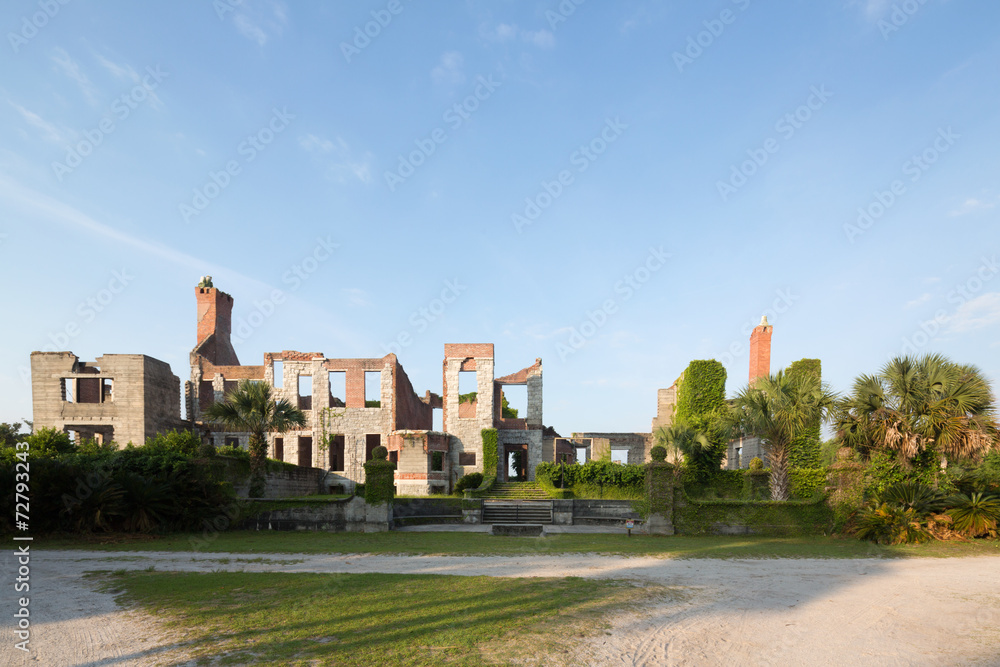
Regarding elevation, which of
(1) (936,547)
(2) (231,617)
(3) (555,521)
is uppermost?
(2) (231,617)

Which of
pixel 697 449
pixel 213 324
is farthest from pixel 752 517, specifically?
pixel 213 324

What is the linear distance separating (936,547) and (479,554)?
1088 centimetres

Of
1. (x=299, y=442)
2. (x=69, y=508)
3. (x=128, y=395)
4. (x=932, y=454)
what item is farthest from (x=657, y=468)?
(x=128, y=395)

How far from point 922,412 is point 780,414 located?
4.00 metres

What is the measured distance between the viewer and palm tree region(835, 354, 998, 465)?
14.0 m

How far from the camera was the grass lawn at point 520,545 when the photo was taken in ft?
40.1

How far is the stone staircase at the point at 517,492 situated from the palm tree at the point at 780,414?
993 centimetres

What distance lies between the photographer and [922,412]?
1462 cm

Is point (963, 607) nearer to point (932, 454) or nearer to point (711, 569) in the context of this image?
point (711, 569)

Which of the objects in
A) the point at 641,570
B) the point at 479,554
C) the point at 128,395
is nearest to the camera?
the point at 641,570

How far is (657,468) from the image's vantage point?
52.8 ft

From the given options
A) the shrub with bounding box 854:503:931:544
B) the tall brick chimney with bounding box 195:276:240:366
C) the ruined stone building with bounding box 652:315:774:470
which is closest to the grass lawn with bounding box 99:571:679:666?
the shrub with bounding box 854:503:931:544

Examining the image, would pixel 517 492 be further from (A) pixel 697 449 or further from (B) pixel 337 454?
(B) pixel 337 454

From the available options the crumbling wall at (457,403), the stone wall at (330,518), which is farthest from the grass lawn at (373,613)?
the crumbling wall at (457,403)
